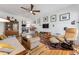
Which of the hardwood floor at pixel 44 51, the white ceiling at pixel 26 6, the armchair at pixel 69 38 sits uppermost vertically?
the white ceiling at pixel 26 6

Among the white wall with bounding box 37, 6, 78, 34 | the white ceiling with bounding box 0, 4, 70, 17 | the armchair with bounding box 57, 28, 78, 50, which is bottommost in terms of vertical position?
the armchair with bounding box 57, 28, 78, 50

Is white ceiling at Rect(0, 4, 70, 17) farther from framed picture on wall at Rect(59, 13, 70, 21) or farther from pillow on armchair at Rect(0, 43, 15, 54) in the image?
pillow on armchair at Rect(0, 43, 15, 54)

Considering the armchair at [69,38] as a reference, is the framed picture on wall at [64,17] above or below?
above

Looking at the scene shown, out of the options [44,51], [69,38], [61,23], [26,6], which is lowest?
[44,51]

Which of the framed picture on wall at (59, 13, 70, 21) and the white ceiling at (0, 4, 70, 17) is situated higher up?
the white ceiling at (0, 4, 70, 17)

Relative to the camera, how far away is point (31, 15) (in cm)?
125

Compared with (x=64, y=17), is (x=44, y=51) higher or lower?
lower

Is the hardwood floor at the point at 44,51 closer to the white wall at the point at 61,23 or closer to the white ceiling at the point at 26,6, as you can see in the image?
the white wall at the point at 61,23

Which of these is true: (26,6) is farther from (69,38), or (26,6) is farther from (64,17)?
(69,38)

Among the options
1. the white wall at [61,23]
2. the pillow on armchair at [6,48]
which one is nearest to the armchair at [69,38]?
the white wall at [61,23]

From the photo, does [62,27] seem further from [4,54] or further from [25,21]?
[4,54]

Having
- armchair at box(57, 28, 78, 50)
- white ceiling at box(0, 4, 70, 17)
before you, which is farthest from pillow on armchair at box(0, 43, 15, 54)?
armchair at box(57, 28, 78, 50)

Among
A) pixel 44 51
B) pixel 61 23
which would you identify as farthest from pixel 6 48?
pixel 61 23

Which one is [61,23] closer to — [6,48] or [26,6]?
[26,6]
